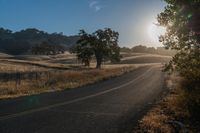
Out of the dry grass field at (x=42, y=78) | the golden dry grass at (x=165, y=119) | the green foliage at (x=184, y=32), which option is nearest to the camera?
the golden dry grass at (x=165, y=119)

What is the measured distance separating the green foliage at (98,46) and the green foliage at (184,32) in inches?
2602

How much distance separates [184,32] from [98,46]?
67721mm

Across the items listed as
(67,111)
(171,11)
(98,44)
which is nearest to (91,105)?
(67,111)

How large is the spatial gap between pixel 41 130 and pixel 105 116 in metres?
3.89

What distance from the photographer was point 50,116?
13047 millimetres

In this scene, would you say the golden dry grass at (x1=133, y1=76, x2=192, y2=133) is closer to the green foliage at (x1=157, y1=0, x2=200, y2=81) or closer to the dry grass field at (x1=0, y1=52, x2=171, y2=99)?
the green foliage at (x1=157, y1=0, x2=200, y2=81)

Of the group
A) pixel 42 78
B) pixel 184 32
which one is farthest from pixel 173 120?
pixel 42 78

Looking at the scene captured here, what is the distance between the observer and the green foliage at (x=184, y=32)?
15.7 meters

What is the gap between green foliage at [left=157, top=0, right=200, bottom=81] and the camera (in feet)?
51.4

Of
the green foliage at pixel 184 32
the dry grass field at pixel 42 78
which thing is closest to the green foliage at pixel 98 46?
the dry grass field at pixel 42 78

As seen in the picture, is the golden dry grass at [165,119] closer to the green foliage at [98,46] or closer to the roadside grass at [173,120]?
the roadside grass at [173,120]

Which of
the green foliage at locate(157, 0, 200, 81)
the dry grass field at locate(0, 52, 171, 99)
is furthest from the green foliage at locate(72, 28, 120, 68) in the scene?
the green foliage at locate(157, 0, 200, 81)

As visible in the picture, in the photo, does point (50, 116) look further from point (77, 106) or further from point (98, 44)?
point (98, 44)

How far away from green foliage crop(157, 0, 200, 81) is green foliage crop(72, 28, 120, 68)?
6608 cm
